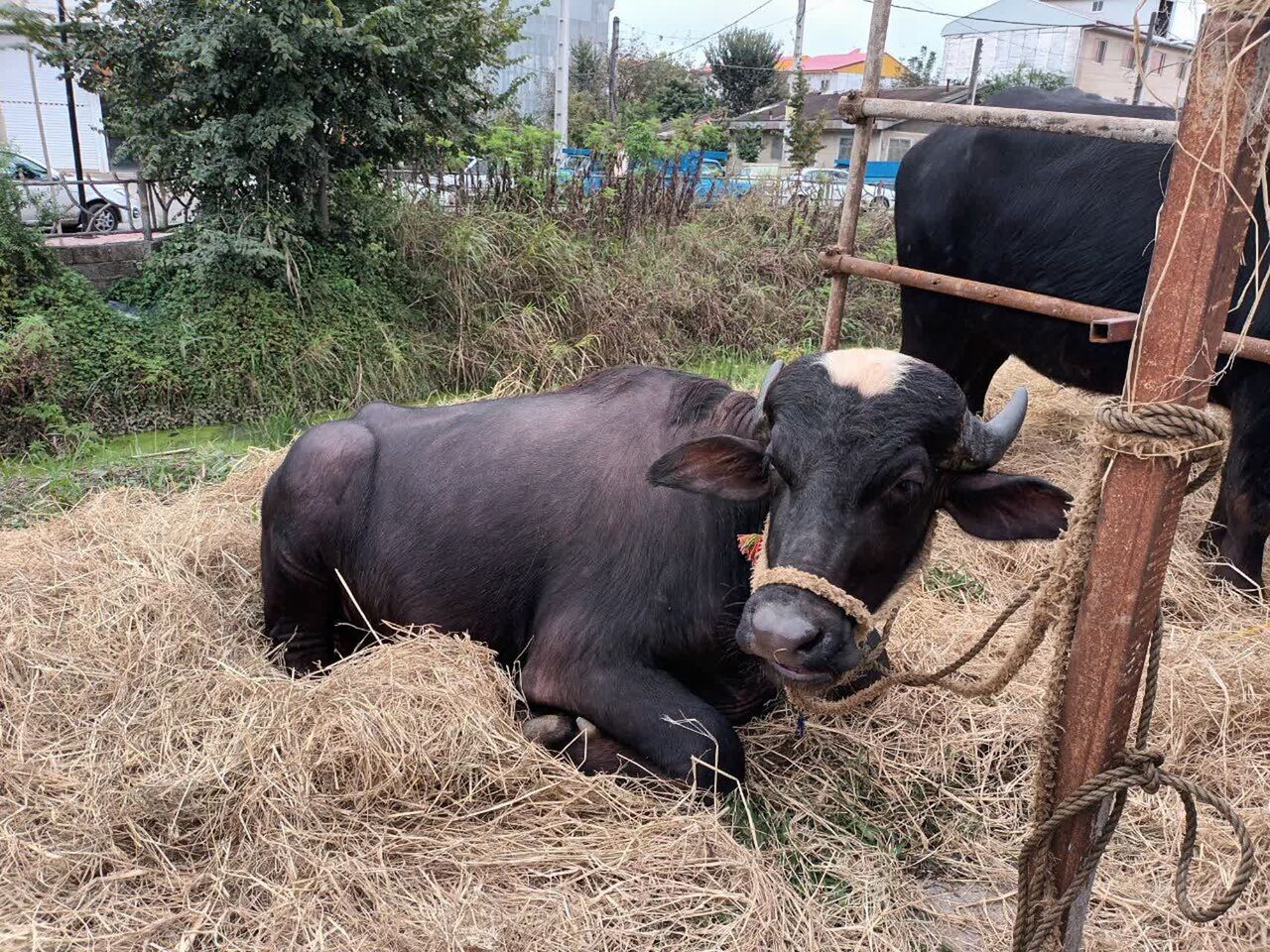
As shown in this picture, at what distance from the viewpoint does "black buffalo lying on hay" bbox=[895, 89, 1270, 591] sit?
4289mm

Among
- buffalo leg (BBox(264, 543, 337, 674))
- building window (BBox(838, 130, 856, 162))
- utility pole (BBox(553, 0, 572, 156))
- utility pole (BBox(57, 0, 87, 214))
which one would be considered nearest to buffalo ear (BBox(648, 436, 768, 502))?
buffalo leg (BBox(264, 543, 337, 674))

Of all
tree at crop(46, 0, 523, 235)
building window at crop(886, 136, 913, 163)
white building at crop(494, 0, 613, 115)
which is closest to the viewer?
tree at crop(46, 0, 523, 235)

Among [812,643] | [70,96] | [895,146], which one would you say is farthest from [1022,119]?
[895,146]

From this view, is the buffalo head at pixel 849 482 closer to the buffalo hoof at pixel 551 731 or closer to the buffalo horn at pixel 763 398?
the buffalo horn at pixel 763 398

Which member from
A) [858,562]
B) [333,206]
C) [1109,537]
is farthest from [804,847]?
[333,206]

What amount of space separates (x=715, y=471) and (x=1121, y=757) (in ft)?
4.11

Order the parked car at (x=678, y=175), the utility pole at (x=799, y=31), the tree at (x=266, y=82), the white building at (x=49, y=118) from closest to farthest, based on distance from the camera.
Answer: the tree at (x=266, y=82) → the parked car at (x=678, y=175) → the white building at (x=49, y=118) → the utility pole at (x=799, y=31)

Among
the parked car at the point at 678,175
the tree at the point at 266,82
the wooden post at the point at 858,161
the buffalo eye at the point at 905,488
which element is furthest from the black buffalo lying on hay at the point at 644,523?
the parked car at the point at 678,175

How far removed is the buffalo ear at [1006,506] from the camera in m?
2.52

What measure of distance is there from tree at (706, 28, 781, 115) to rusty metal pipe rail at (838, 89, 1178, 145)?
113 feet

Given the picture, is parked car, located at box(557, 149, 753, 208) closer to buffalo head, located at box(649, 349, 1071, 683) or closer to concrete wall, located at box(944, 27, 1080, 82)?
buffalo head, located at box(649, 349, 1071, 683)

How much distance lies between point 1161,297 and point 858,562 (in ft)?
3.18

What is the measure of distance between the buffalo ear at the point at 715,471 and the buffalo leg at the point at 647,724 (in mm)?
590

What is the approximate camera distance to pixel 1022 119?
3.64 m
